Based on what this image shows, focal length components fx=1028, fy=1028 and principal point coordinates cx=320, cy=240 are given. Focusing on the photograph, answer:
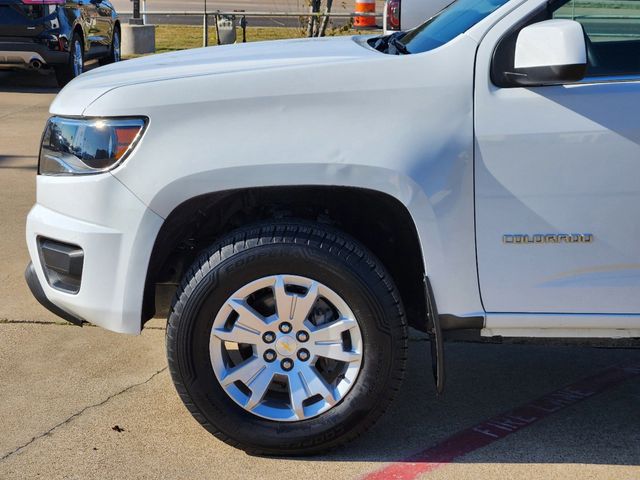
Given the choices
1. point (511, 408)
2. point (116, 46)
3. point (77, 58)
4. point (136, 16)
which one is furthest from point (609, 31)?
point (136, 16)

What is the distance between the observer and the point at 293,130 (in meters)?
3.60

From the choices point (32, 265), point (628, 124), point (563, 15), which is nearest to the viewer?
point (628, 124)

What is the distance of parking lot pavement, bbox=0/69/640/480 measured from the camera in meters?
3.76

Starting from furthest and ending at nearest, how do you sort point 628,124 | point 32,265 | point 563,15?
point 32,265, point 563,15, point 628,124

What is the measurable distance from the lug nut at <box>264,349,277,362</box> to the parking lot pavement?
1.27ft

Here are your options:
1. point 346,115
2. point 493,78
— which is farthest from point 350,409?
point 493,78

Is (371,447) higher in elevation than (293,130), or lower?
lower

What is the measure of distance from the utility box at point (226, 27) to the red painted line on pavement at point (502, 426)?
13.0 meters

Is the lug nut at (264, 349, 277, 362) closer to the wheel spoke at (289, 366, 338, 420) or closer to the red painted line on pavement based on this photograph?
the wheel spoke at (289, 366, 338, 420)

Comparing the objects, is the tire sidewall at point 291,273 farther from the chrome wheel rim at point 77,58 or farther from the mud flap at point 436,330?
the chrome wheel rim at point 77,58

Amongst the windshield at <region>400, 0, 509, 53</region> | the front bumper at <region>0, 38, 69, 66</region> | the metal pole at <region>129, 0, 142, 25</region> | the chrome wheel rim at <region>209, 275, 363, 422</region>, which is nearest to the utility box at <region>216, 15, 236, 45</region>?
the metal pole at <region>129, 0, 142, 25</region>

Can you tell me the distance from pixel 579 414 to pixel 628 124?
1.32 metres

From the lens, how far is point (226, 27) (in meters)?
16.8

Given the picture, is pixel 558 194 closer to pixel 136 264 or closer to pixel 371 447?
pixel 371 447
